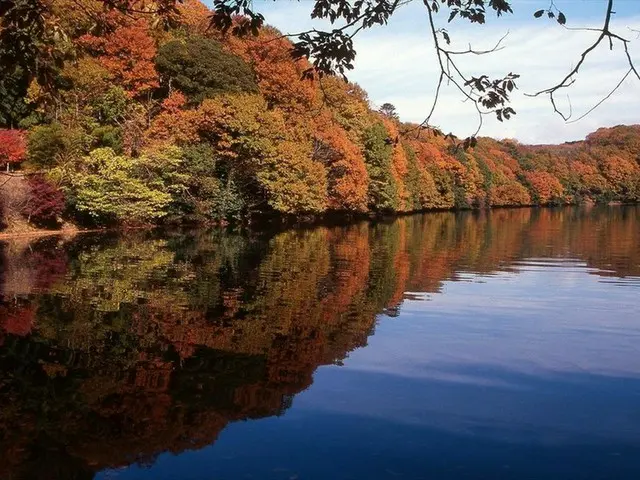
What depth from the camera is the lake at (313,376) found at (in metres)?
4.99

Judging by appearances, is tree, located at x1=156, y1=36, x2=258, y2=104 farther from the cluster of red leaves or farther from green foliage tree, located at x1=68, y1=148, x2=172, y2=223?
the cluster of red leaves

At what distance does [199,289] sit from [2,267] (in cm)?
593

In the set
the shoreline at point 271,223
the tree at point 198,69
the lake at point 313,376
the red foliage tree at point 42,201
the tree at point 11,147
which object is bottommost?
the lake at point 313,376

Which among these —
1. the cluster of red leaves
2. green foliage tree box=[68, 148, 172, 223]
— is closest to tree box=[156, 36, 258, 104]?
green foliage tree box=[68, 148, 172, 223]

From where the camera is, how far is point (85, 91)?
1212 inches

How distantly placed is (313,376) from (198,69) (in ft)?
97.1

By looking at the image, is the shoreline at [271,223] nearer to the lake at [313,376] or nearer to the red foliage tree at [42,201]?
the red foliage tree at [42,201]

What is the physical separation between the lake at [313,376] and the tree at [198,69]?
820 inches

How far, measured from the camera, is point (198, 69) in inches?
1332

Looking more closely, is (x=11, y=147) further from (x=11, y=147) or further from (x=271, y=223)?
(x=271, y=223)

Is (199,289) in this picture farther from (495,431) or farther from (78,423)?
(495,431)

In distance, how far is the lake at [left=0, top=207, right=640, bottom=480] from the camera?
16.4 feet

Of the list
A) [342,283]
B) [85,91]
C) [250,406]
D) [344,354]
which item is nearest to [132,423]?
[250,406]

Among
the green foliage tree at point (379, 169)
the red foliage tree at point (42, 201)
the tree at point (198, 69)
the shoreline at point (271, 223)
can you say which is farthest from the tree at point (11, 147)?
the green foliage tree at point (379, 169)
